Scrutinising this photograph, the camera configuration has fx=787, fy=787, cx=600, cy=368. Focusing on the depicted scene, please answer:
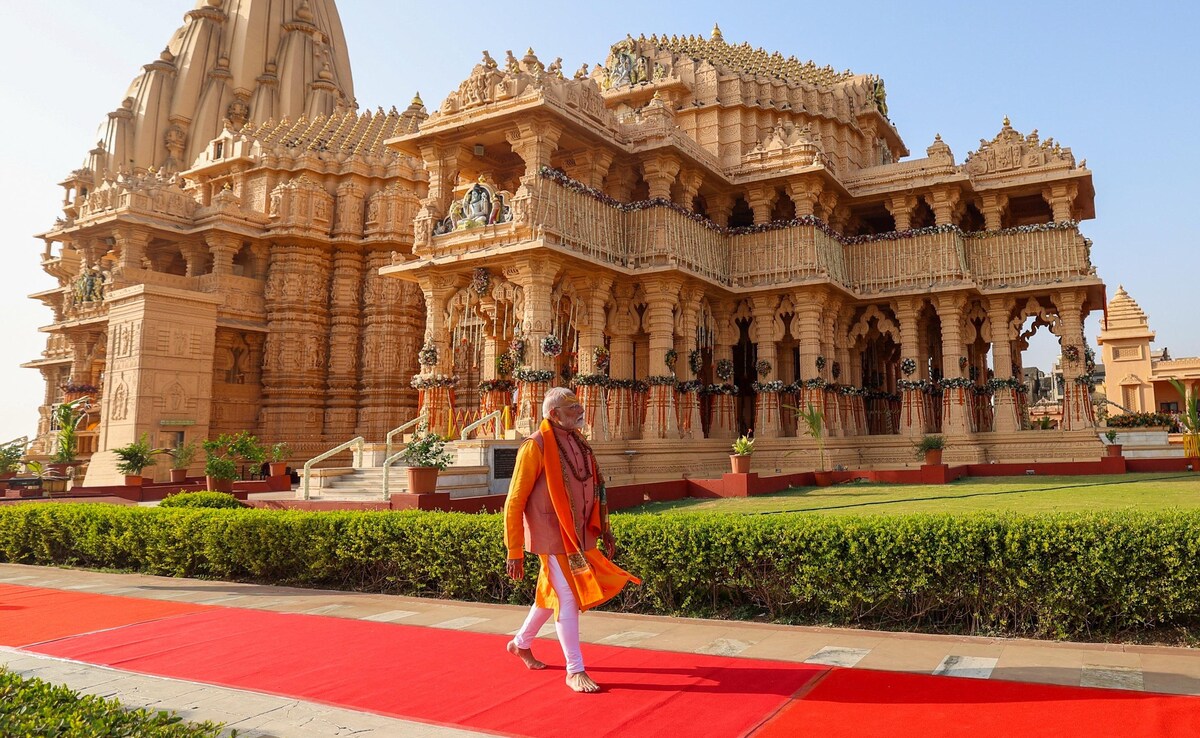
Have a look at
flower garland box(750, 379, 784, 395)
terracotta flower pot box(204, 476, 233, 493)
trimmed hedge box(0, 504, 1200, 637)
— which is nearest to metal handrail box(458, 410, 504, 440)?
terracotta flower pot box(204, 476, 233, 493)

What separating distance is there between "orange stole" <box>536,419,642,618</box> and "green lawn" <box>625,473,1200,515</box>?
567 centimetres

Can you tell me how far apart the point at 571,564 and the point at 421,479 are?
759 centimetres

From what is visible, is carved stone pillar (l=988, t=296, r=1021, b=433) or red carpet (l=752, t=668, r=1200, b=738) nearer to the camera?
red carpet (l=752, t=668, r=1200, b=738)

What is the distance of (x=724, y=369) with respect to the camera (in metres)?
24.3

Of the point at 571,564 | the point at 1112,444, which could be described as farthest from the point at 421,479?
the point at 1112,444

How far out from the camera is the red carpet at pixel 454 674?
4629 millimetres

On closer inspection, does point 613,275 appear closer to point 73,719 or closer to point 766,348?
point 766,348

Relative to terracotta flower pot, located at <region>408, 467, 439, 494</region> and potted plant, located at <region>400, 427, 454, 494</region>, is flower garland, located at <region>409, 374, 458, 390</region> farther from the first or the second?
terracotta flower pot, located at <region>408, 467, 439, 494</region>

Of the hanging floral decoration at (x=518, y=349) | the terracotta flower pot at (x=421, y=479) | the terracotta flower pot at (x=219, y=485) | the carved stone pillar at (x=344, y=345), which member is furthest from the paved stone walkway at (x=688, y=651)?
the carved stone pillar at (x=344, y=345)

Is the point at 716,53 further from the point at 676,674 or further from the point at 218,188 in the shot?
the point at 676,674

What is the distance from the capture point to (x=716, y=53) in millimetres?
31188

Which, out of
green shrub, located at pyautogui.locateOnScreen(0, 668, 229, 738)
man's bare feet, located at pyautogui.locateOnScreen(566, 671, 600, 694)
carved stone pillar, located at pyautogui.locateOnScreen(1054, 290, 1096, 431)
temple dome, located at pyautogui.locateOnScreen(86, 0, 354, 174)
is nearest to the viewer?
green shrub, located at pyautogui.locateOnScreen(0, 668, 229, 738)

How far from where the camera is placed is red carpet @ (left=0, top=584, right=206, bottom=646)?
7.29m

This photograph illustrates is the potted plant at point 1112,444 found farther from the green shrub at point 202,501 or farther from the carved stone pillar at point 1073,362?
Result: the green shrub at point 202,501
